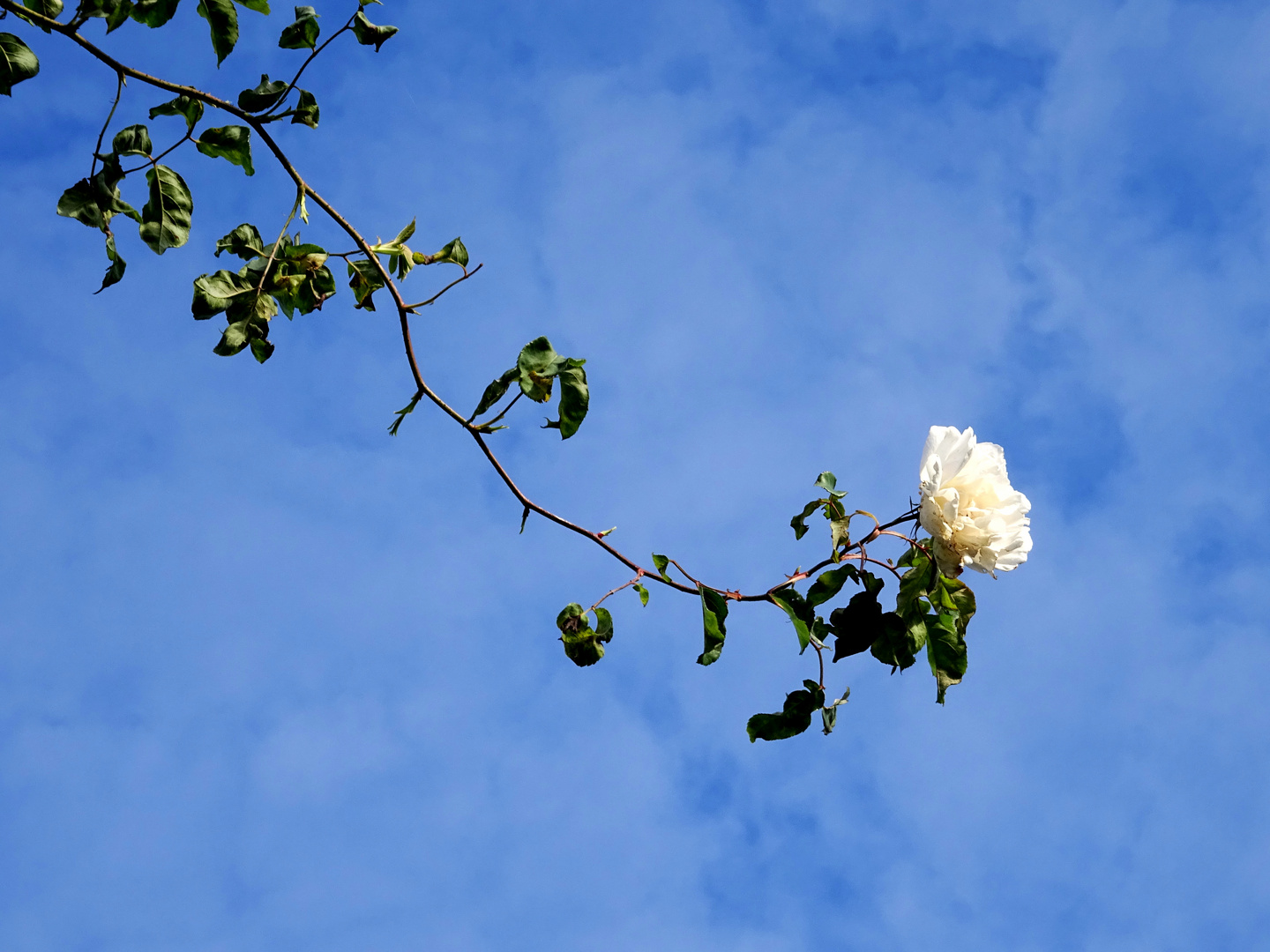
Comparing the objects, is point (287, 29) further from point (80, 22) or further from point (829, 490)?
point (829, 490)

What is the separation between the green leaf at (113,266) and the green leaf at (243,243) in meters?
0.26

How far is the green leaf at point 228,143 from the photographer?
2.30 meters

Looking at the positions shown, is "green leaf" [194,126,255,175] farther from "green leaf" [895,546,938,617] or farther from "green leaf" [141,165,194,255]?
"green leaf" [895,546,938,617]

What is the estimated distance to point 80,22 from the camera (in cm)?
190

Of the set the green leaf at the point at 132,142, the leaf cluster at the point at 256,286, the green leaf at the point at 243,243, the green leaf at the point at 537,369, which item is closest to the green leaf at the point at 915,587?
the green leaf at the point at 537,369

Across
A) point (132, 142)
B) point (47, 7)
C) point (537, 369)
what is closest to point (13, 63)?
point (47, 7)

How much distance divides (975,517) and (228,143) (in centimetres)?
191

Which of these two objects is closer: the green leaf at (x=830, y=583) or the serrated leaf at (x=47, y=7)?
the serrated leaf at (x=47, y=7)

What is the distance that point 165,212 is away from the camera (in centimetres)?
222

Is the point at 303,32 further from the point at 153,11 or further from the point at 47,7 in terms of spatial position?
the point at 47,7

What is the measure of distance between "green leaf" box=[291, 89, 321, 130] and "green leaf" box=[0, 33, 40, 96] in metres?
0.50

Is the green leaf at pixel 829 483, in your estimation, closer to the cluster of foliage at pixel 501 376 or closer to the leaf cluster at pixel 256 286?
the cluster of foliage at pixel 501 376

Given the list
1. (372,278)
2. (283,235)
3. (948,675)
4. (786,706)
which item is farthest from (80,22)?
(948,675)

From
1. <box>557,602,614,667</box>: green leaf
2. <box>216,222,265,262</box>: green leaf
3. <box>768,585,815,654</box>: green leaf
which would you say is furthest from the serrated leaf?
<box>768,585,815,654</box>: green leaf
